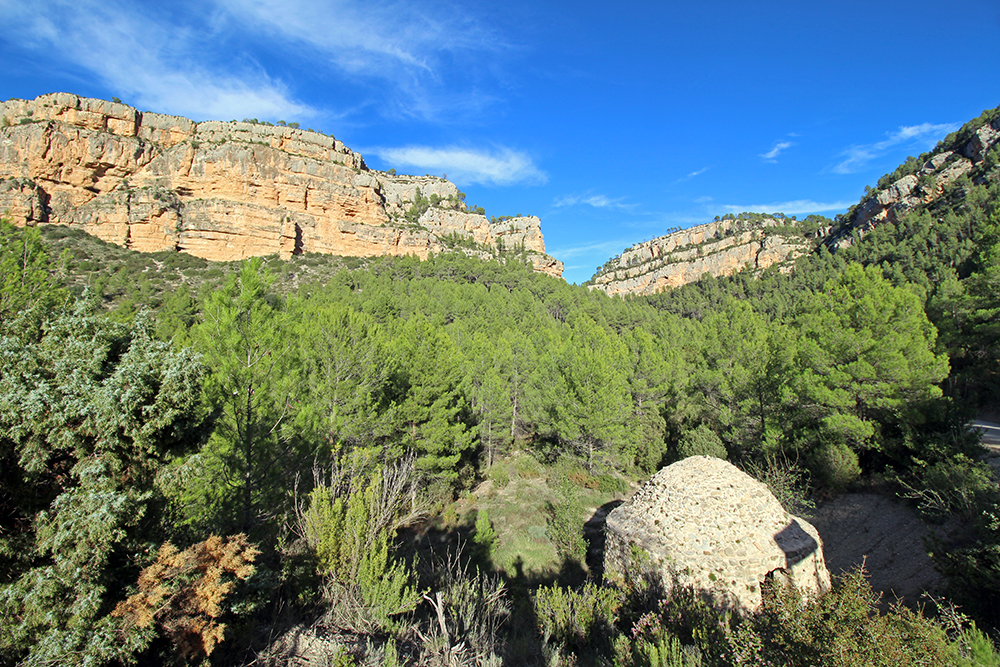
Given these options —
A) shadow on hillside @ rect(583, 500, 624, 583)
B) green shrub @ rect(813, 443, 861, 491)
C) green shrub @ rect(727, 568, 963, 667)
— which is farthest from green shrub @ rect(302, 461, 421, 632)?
green shrub @ rect(813, 443, 861, 491)

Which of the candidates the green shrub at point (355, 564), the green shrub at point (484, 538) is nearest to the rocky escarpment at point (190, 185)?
the green shrub at point (484, 538)

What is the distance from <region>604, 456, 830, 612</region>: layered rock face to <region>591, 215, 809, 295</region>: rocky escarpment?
2950 inches

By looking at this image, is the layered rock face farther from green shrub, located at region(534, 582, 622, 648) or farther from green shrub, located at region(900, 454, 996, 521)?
green shrub, located at region(900, 454, 996, 521)

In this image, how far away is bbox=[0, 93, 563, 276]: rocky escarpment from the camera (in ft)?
152

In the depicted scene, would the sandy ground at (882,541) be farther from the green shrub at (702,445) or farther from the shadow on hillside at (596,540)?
the shadow on hillside at (596,540)

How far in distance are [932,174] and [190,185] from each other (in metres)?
106

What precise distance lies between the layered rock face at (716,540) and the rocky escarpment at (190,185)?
54279 millimetres

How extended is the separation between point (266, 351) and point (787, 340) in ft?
62.4

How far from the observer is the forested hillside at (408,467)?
3.64m

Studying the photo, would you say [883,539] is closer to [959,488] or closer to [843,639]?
[959,488]

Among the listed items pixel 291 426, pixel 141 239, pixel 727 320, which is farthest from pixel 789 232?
pixel 141 239

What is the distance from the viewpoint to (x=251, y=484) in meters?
6.42

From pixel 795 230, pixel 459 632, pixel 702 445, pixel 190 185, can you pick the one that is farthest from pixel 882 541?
pixel 795 230

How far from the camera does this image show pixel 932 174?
5738cm
